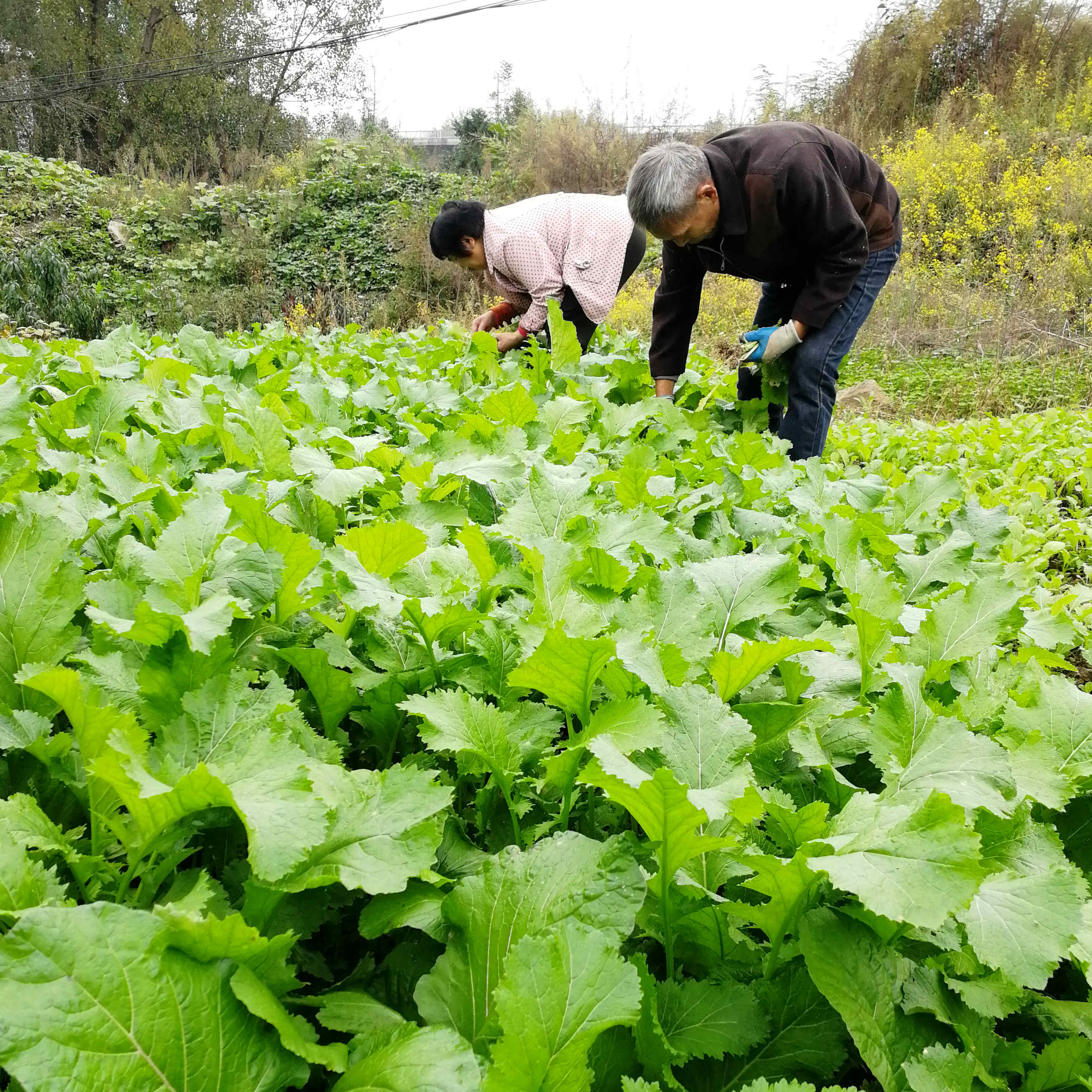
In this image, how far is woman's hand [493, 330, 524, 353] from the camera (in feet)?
14.8

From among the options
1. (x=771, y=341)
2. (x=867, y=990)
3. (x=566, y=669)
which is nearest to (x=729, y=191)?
(x=771, y=341)

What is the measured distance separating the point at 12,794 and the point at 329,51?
33785 mm

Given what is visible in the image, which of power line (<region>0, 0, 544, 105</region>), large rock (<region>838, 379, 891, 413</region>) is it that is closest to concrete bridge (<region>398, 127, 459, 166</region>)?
power line (<region>0, 0, 544, 105</region>)

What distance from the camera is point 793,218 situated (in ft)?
12.0

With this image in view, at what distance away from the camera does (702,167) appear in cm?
358

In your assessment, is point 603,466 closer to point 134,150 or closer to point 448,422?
point 448,422

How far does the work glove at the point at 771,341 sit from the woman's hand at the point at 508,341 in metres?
1.26

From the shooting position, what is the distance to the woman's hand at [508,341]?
4.50 metres

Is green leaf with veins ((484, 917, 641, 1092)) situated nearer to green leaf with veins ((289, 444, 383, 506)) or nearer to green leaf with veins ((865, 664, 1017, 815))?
green leaf with veins ((865, 664, 1017, 815))

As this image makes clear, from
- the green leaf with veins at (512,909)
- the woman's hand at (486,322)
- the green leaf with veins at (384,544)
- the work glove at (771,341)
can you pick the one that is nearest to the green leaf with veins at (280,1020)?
the green leaf with veins at (512,909)

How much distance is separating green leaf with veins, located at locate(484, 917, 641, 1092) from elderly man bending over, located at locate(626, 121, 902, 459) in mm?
3396

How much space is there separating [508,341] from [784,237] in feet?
5.19

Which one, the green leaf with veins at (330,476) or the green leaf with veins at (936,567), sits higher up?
the green leaf with veins at (330,476)

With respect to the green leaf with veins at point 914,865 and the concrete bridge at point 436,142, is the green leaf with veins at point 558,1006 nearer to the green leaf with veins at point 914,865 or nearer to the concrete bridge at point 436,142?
the green leaf with veins at point 914,865
